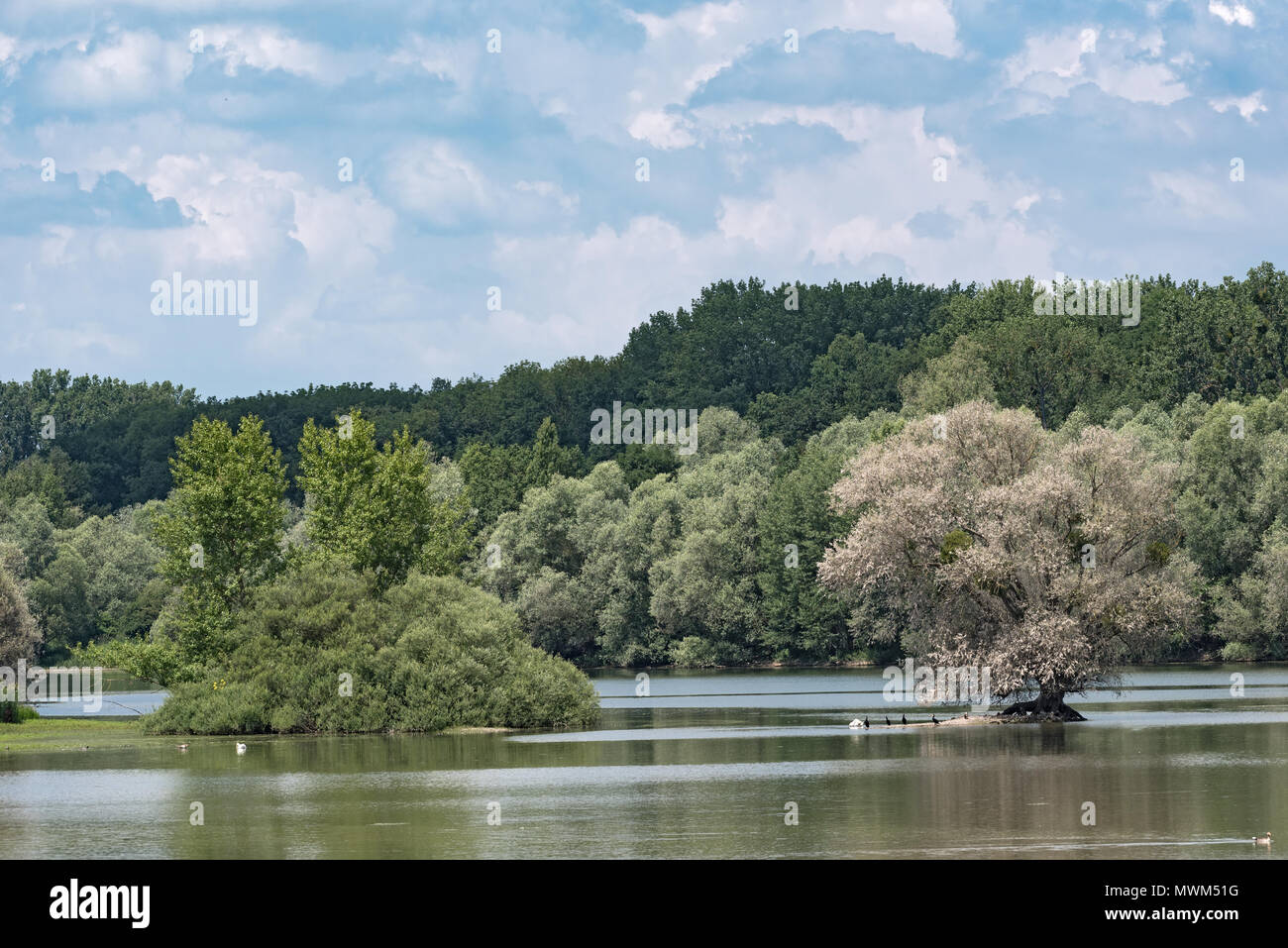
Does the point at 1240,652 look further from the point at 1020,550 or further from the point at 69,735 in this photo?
the point at 69,735

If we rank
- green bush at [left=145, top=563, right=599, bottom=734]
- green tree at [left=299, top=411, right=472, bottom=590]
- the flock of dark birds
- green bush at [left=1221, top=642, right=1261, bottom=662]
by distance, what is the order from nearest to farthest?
the flock of dark birds
green bush at [left=145, top=563, right=599, bottom=734]
green tree at [left=299, top=411, right=472, bottom=590]
green bush at [left=1221, top=642, right=1261, bottom=662]

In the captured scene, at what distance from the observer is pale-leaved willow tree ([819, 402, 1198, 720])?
59656 millimetres

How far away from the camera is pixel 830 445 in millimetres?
135750

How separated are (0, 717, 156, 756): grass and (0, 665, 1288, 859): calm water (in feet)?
9.22

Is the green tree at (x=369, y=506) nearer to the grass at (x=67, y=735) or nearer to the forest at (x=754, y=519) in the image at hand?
the forest at (x=754, y=519)

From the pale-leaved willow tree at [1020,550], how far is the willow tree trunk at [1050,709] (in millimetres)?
73

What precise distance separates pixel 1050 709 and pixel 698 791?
2325 cm

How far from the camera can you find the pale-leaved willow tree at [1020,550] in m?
59.7

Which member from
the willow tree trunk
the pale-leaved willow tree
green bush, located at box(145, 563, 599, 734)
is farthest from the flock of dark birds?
green bush, located at box(145, 563, 599, 734)

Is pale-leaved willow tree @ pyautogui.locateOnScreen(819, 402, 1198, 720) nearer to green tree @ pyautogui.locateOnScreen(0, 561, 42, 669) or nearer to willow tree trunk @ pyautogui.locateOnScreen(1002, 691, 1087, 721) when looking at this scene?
willow tree trunk @ pyautogui.locateOnScreen(1002, 691, 1087, 721)

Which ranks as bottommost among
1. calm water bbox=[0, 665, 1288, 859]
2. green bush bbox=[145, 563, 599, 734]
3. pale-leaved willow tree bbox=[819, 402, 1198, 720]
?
calm water bbox=[0, 665, 1288, 859]

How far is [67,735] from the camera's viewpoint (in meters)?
68.9

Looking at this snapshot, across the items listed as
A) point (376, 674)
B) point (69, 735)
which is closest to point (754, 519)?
point (376, 674)

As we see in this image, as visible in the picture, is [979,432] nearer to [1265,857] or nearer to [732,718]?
[732,718]
